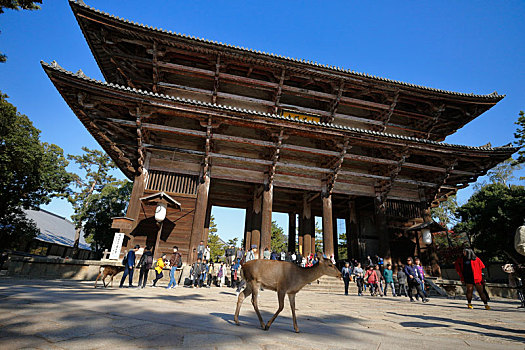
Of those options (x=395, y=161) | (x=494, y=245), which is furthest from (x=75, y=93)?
(x=494, y=245)

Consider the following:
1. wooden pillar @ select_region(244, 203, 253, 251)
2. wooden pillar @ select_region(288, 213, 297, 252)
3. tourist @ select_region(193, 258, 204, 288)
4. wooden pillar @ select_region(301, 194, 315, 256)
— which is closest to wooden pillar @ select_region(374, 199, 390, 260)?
wooden pillar @ select_region(301, 194, 315, 256)

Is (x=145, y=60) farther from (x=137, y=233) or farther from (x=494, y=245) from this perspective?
(x=494, y=245)

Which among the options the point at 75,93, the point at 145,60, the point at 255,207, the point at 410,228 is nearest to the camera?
the point at 75,93

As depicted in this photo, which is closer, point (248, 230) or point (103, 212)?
point (248, 230)

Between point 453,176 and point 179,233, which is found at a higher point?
point 453,176

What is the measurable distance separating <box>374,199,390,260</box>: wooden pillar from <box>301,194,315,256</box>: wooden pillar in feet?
12.5

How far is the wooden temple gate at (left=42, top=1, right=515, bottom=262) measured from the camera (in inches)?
434

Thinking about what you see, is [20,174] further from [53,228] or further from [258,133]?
[258,133]

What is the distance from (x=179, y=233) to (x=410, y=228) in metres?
11.8

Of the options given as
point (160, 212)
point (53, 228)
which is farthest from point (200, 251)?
point (53, 228)

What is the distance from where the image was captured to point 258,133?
1345 cm

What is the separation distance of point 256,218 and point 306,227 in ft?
11.2

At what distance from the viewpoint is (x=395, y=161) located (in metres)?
13.1

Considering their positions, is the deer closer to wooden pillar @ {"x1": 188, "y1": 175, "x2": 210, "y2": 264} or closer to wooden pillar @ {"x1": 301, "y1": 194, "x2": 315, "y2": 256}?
wooden pillar @ {"x1": 188, "y1": 175, "x2": 210, "y2": 264}
